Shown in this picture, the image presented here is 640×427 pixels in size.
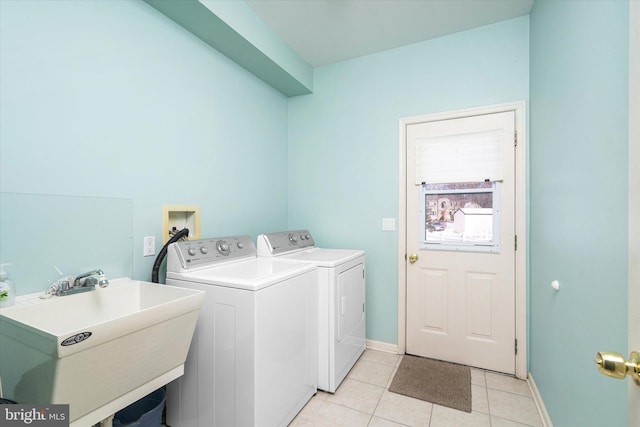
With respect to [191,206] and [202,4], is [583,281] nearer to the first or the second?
[191,206]

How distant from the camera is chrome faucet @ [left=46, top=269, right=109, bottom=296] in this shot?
1291mm

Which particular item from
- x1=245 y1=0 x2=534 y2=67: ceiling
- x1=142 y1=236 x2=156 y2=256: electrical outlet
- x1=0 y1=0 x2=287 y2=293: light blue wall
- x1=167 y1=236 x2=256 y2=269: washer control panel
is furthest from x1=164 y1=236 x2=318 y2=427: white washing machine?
x1=245 y1=0 x2=534 y2=67: ceiling

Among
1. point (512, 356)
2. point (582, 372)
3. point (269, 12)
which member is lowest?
point (512, 356)

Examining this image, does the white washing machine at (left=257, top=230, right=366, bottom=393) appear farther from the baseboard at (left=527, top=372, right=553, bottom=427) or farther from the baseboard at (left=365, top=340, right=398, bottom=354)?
the baseboard at (left=527, top=372, right=553, bottom=427)

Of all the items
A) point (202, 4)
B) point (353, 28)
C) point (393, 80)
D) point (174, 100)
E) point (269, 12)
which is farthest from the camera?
point (393, 80)

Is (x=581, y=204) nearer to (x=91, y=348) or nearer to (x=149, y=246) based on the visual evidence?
(x=91, y=348)

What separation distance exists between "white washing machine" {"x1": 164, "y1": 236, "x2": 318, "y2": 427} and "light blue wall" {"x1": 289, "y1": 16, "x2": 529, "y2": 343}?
1.06 metres

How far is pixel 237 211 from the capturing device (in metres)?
2.45

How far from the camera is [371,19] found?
2.29 metres

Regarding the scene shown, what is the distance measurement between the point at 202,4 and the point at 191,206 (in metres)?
1.24

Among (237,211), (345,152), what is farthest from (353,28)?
(237,211)

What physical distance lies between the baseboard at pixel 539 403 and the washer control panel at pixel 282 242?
1.92 metres

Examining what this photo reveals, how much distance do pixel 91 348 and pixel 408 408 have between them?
180cm

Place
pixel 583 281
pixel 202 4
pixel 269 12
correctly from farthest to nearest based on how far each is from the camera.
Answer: pixel 269 12
pixel 202 4
pixel 583 281
